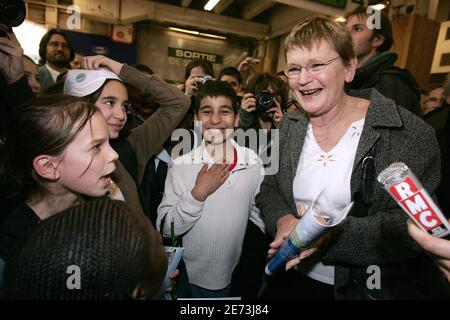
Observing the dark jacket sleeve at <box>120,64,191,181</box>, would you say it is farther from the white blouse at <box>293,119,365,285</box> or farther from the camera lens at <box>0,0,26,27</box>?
the white blouse at <box>293,119,365,285</box>

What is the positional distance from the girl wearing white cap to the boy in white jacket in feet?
0.57

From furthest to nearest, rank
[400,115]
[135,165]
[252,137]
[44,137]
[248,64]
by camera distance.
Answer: [248,64] → [252,137] → [135,165] → [400,115] → [44,137]

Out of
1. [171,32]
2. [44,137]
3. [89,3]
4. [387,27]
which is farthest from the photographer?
[171,32]

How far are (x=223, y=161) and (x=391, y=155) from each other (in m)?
0.78

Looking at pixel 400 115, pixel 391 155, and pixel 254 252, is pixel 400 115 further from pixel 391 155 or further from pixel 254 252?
pixel 254 252

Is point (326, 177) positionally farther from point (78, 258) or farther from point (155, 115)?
point (155, 115)

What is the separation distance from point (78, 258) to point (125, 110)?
41.1 inches

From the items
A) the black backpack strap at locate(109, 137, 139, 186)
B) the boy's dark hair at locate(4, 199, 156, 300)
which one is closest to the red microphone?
the boy's dark hair at locate(4, 199, 156, 300)

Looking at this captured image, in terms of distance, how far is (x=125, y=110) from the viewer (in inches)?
55.1

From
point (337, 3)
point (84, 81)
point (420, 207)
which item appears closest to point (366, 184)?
point (420, 207)

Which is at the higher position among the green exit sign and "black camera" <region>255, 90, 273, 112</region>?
the green exit sign

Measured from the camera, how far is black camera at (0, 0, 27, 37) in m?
1.08

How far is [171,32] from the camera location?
341 inches
